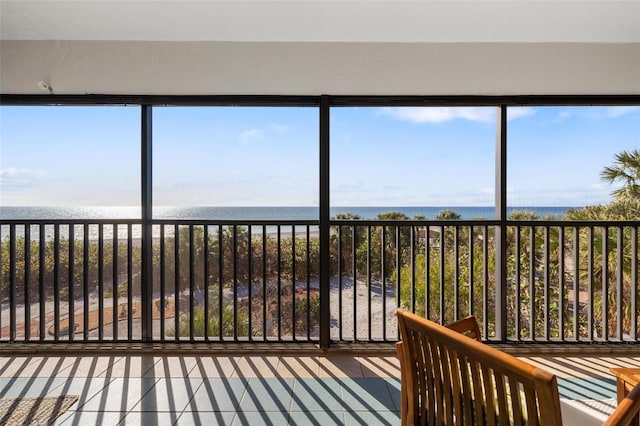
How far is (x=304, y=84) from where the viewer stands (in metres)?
2.36

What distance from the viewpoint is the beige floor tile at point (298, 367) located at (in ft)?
6.99

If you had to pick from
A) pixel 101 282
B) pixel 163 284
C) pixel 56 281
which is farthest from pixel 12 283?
pixel 163 284

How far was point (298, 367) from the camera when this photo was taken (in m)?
2.22

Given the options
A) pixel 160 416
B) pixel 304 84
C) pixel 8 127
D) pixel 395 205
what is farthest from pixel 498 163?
pixel 395 205

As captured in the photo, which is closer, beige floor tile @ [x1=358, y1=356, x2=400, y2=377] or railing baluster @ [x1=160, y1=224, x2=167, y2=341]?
beige floor tile @ [x1=358, y1=356, x2=400, y2=377]

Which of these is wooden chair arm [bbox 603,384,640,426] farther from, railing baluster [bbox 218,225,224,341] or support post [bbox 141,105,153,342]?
support post [bbox 141,105,153,342]

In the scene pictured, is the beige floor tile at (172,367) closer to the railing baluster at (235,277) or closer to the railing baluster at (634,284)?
the railing baluster at (235,277)

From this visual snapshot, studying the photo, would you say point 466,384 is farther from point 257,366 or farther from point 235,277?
point 235,277

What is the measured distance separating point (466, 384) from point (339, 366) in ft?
5.07

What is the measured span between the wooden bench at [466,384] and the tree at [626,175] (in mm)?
3495

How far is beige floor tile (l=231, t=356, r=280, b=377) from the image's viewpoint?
2.13 metres

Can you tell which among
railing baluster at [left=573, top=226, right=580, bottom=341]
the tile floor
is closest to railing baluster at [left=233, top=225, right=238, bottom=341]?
the tile floor

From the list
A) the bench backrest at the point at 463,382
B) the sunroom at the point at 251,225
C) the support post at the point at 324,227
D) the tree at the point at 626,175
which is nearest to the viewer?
the bench backrest at the point at 463,382

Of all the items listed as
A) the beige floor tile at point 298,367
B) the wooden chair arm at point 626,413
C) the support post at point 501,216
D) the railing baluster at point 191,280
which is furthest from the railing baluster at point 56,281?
the support post at point 501,216
